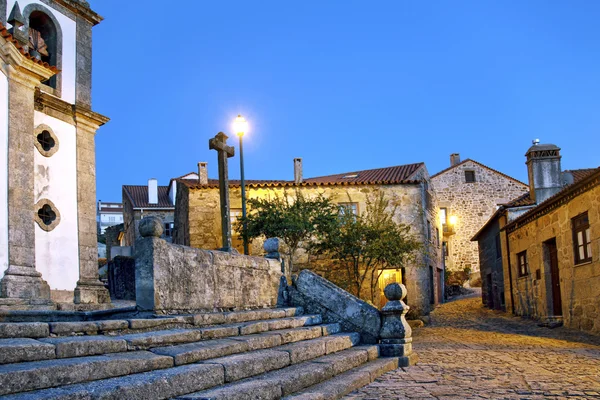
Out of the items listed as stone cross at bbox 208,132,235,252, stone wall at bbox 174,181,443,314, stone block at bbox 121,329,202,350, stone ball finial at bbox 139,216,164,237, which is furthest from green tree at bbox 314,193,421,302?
stone block at bbox 121,329,202,350

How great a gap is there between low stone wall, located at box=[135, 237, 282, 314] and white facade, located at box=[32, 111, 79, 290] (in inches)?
218

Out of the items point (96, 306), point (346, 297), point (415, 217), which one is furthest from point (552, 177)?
point (96, 306)

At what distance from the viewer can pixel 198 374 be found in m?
4.26

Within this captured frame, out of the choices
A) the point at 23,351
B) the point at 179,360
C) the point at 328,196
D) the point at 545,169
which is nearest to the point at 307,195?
the point at 328,196

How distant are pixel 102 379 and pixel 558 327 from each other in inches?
494

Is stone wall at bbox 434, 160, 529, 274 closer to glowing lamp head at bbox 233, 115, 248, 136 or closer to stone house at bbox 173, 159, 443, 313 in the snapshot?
stone house at bbox 173, 159, 443, 313

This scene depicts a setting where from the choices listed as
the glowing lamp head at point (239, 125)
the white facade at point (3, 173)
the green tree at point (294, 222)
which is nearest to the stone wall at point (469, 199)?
the green tree at point (294, 222)

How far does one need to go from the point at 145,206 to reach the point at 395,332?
3200 cm

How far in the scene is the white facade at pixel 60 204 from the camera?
1183 centimetres

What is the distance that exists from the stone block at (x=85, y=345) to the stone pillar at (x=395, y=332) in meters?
3.99

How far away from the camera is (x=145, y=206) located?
37.6 m

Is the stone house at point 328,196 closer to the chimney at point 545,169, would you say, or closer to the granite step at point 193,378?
the chimney at point 545,169

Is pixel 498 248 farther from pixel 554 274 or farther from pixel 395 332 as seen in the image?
pixel 395 332

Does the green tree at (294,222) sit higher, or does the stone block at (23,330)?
the green tree at (294,222)
